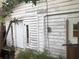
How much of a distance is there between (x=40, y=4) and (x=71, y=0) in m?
1.41

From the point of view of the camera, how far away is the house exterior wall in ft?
14.8

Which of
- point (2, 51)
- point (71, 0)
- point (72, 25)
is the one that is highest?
point (71, 0)

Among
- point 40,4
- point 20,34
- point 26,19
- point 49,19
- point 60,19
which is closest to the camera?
point 60,19

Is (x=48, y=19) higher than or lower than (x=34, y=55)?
higher

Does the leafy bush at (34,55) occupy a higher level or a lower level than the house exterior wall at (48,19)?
lower

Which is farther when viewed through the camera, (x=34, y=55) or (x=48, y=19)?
(x=48, y=19)

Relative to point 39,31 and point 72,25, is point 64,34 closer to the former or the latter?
point 72,25

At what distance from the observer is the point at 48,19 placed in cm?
531

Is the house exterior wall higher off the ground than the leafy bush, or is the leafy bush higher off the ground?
the house exterior wall

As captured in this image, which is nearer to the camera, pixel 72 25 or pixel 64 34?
pixel 72 25

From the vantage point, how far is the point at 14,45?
23.7 feet

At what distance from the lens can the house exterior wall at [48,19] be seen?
14.8ft

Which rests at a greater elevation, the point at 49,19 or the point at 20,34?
the point at 49,19

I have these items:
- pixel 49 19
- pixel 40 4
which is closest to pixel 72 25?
pixel 49 19
